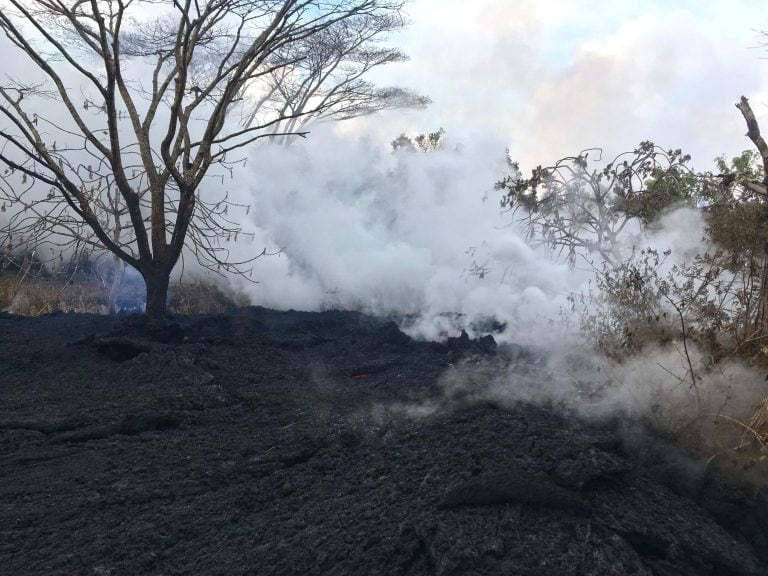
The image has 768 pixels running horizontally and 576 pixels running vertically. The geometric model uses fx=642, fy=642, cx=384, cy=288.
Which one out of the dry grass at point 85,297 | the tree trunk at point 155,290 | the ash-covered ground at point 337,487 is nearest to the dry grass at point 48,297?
the dry grass at point 85,297

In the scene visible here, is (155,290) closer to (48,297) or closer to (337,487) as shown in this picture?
(48,297)

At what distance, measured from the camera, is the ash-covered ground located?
9.45 feet

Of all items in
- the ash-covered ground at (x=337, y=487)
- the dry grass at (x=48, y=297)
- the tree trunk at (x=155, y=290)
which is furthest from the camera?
the dry grass at (x=48, y=297)

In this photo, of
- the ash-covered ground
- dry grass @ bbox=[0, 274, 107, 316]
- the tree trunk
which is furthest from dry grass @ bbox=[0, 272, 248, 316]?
the ash-covered ground

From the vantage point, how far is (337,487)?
3643 millimetres

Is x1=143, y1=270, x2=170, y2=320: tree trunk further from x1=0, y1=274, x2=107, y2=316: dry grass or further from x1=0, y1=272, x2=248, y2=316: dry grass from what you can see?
x1=0, y1=274, x2=107, y2=316: dry grass

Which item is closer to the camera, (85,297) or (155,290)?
(155,290)

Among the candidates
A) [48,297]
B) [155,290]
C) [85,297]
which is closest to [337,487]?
[155,290]

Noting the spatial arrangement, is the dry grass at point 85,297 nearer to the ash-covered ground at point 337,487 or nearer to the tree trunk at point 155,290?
the tree trunk at point 155,290

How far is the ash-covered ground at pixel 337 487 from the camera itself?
9.45 feet

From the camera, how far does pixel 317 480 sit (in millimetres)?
3789

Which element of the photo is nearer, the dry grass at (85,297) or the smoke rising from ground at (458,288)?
the smoke rising from ground at (458,288)

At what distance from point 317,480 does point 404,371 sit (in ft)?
8.41

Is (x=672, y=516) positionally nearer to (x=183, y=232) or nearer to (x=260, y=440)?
(x=260, y=440)
